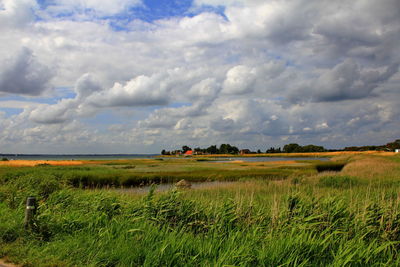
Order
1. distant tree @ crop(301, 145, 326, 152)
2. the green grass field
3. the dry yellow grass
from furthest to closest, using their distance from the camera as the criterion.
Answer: distant tree @ crop(301, 145, 326, 152) < the dry yellow grass < the green grass field

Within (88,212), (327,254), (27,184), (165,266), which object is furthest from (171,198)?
(27,184)

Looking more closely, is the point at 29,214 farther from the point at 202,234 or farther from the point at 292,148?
the point at 292,148

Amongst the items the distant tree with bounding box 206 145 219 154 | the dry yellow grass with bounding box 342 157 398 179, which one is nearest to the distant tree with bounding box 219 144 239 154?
the distant tree with bounding box 206 145 219 154

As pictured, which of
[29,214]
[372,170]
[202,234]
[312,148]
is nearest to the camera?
[202,234]

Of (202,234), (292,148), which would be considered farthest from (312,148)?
(202,234)

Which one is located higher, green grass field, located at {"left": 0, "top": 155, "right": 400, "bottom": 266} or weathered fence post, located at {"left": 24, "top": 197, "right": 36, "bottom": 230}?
weathered fence post, located at {"left": 24, "top": 197, "right": 36, "bottom": 230}

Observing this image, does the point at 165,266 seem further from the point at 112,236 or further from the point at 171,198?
the point at 171,198

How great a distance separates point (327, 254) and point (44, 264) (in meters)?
5.98

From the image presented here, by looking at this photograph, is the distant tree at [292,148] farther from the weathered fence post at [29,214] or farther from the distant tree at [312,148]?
the weathered fence post at [29,214]

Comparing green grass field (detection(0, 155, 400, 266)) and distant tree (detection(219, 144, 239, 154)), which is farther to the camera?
distant tree (detection(219, 144, 239, 154))

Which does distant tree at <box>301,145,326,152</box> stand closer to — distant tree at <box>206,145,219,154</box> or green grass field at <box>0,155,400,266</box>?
distant tree at <box>206,145,219,154</box>

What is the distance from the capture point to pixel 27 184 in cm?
1423

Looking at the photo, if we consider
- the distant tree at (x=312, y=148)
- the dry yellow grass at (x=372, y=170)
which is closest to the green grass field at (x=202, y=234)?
the dry yellow grass at (x=372, y=170)

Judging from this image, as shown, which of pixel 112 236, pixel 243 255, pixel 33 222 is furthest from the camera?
pixel 33 222
